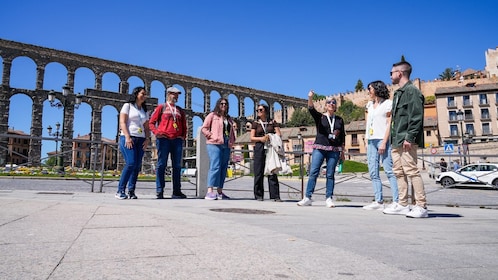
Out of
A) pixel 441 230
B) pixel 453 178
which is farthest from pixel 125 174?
pixel 453 178

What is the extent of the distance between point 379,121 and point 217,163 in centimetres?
248

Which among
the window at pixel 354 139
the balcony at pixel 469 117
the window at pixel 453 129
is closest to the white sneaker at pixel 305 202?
the window at pixel 354 139

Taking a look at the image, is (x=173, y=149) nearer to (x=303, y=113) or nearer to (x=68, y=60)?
(x=68, y=60)

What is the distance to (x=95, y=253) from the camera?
5.56 feet

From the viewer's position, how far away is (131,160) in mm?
5309

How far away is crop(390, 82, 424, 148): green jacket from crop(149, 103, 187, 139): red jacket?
3168mm

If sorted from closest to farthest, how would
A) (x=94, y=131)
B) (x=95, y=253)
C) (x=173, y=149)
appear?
(x=95, y=253)
(x=173, y=149)
(x=94, y=131)

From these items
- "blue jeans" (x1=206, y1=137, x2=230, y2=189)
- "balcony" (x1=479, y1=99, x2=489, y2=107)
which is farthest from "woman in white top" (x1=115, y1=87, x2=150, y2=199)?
Result: "balcony" (x1=479, y1=99, x2=489, y2=107)

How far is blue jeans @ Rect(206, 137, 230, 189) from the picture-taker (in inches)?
226

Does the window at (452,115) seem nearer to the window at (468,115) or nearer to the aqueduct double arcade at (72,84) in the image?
the window at (468,115)

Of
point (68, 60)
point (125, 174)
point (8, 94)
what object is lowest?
point (125, 174)

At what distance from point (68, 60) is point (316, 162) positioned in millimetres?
47799

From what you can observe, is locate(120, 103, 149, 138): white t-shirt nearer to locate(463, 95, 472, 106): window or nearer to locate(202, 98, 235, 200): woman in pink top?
locate(202, 98, 235, 200): woman in pink top

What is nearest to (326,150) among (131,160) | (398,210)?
(398,210)
